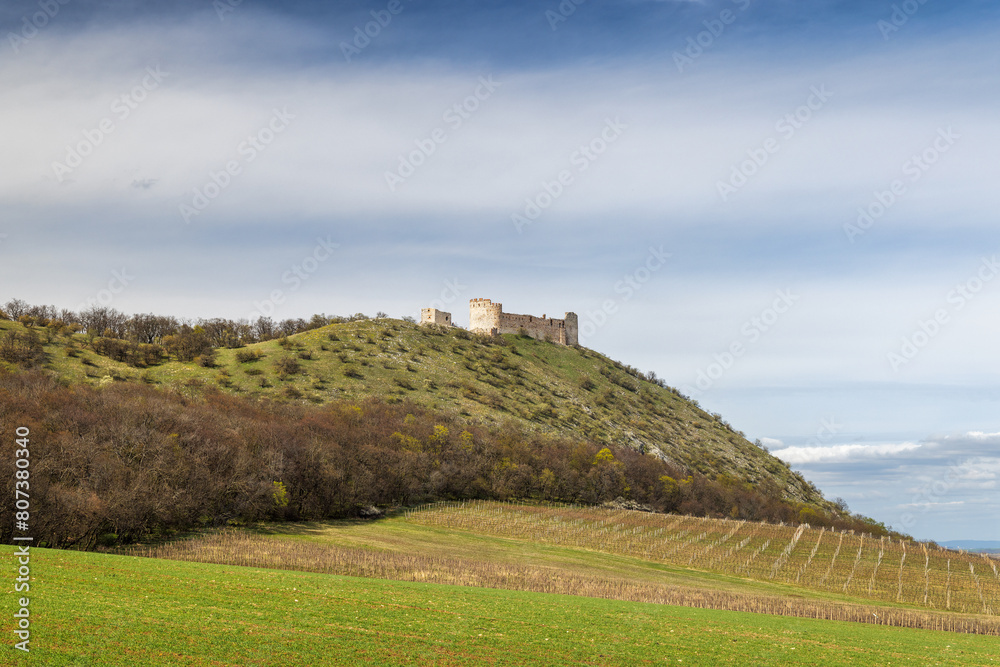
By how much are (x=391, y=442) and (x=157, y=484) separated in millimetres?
41804

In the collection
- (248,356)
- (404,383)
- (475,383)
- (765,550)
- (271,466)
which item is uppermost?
(475,383)

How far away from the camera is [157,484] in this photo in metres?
59.4

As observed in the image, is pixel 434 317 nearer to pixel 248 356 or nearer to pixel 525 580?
pixel 248 356

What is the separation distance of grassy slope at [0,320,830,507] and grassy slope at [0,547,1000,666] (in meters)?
87.5

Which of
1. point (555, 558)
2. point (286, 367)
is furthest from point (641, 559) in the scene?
point (286, 367)

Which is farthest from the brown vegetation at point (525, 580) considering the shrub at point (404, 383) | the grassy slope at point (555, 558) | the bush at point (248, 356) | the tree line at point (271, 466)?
the shrub at point (404, 383)

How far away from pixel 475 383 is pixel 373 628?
407 feet

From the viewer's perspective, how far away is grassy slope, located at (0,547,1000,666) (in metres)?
21.1

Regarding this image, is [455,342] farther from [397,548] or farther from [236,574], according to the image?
[236,574]

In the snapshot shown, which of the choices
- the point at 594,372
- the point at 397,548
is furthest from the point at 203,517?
the point at 594,372

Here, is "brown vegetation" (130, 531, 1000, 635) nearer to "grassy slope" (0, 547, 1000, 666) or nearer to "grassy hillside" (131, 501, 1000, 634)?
"grassy hillside" (131, 501, 1000, 634)

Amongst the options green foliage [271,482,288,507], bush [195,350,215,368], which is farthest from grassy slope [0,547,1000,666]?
bush [195,350,215,368]

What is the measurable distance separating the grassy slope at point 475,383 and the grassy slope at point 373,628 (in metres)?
87.5

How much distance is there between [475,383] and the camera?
15050 centimetres
